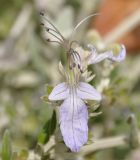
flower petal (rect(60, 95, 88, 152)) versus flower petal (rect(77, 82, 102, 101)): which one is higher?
flower petal (rect(77, 82, 102, 101))

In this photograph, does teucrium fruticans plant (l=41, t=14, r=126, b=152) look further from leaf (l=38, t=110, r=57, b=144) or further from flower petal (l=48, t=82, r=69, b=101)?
leaf (l=38, t=110, r=57, b=144)

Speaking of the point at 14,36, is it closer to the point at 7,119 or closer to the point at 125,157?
the point at 7,119

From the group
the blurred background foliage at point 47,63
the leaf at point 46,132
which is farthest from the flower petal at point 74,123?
the blurred background foliage at point 47,63

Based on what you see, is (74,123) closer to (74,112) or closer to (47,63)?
(74,112)

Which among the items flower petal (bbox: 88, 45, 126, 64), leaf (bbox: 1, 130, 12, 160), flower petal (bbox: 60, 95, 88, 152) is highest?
flower petal (bbox: 88, 45, 126, 64)

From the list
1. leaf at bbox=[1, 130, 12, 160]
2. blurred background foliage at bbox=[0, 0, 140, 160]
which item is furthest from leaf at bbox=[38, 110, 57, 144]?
blurred background foliage at bbox=[0, 0, 140, 160]

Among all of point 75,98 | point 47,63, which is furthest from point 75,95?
point 47,63
